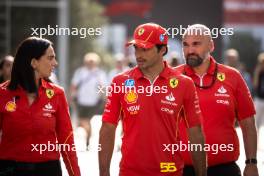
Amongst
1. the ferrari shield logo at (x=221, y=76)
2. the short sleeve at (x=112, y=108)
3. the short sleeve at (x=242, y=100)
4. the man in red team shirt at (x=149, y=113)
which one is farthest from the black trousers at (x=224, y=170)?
the short sleeve at (x=112, y=108)

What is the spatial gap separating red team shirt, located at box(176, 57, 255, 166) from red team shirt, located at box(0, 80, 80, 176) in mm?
1308

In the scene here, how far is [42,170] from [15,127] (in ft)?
1.40

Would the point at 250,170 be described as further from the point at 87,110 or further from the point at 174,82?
the point at 87,110

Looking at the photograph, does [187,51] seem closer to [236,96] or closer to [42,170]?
Answer: [236,96]

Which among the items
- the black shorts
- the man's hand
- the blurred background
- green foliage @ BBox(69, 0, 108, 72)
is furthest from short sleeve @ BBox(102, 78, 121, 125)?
green foliage @ BBox(69, 0, 108, 72)

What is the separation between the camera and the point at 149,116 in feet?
23.9

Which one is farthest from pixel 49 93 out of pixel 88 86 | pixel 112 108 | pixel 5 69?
pixel 88 86

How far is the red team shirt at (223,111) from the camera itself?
28.0 feet

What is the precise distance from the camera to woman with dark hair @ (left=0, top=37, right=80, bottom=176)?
24.6 feet

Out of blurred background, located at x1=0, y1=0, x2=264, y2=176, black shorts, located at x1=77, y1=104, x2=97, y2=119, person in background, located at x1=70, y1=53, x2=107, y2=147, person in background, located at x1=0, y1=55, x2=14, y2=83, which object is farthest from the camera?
blurred background, located at x1=0, y1=0, x2=264, y2=176

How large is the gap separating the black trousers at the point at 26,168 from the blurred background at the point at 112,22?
19.2 meters

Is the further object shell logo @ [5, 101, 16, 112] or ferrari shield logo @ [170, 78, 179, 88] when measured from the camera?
shell logo @ [5, 101, 16, 112]

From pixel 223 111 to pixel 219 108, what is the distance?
0.05 metres

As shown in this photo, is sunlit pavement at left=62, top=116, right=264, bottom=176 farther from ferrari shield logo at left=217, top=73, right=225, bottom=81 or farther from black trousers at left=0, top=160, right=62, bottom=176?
black trousers at left=0, top=160, right=62, bottom=176
